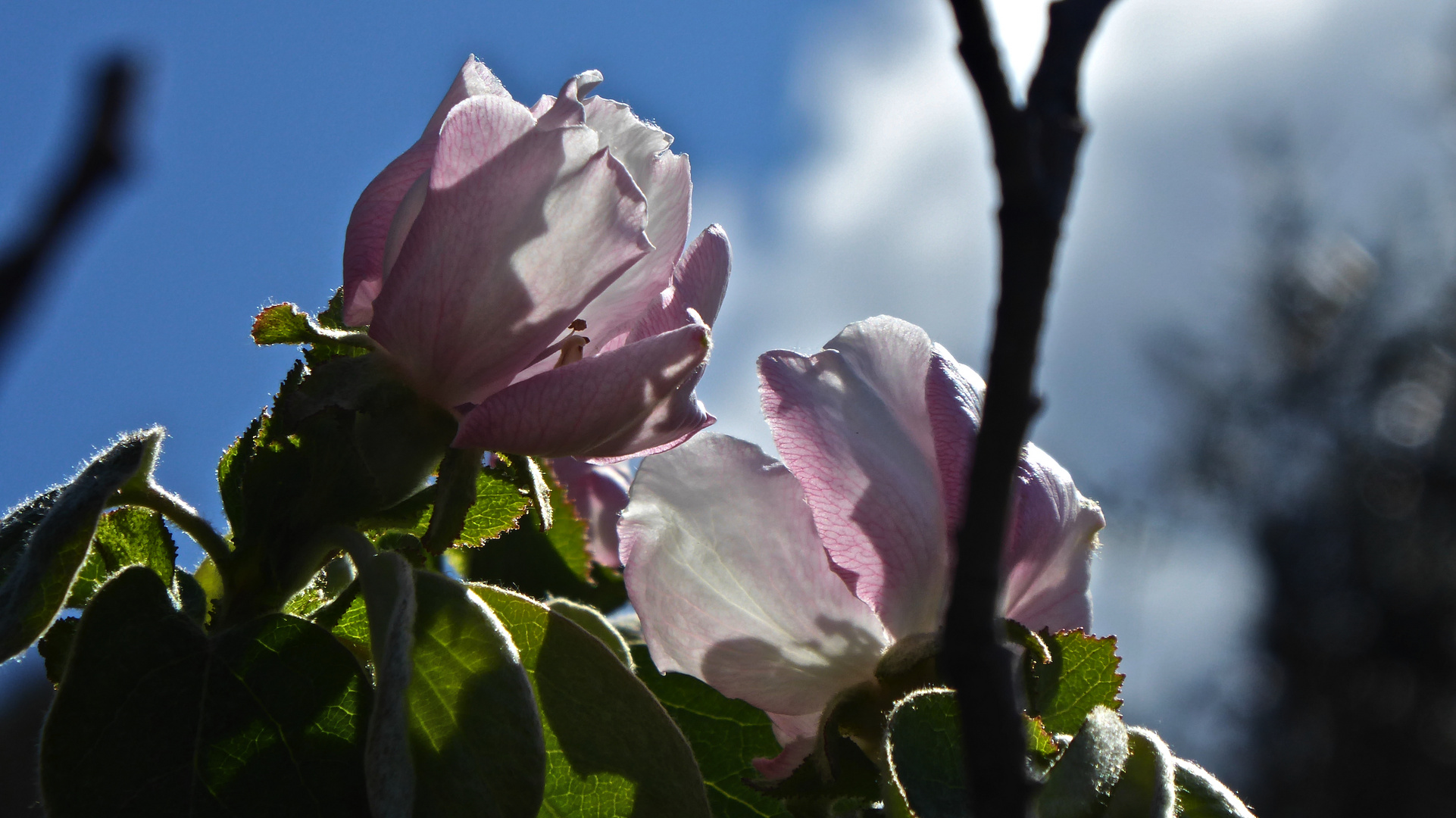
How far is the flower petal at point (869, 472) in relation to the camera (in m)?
0.60

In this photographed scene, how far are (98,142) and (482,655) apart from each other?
349mm

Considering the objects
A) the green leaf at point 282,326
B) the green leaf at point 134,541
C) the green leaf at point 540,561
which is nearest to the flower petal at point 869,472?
the green leaf at point 282,326

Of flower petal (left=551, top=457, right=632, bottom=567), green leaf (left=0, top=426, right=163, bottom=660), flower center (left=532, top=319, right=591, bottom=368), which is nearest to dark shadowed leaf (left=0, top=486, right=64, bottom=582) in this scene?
green leaf (left=0, top=426, right=163, bottom=660)

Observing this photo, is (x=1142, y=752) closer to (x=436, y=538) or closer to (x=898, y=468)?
A: (x=898, y=468)

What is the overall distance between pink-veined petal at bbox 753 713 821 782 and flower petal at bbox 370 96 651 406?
0.25m

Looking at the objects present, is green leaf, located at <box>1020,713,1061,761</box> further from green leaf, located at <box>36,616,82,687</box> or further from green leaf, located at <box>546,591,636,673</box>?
green leaf, located at <box>36,616,82,687</box>

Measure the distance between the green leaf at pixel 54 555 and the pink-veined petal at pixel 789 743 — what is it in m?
0.35

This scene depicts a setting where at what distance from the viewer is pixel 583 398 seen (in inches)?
20.9

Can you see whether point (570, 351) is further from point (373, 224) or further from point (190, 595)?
point (190, 595)

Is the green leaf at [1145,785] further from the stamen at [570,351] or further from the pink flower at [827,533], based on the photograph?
the stamen at [570,351]

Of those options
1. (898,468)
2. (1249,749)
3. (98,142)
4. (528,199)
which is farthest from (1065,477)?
(1249,749)

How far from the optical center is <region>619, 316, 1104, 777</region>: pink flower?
60 cm

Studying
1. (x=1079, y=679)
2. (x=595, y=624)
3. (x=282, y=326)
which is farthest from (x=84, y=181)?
(x=1079, y=679)

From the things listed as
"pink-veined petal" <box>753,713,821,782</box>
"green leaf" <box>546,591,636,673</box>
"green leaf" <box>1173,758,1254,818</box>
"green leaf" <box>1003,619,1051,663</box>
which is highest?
"green leaf" <box>546,591,636,673</box>
